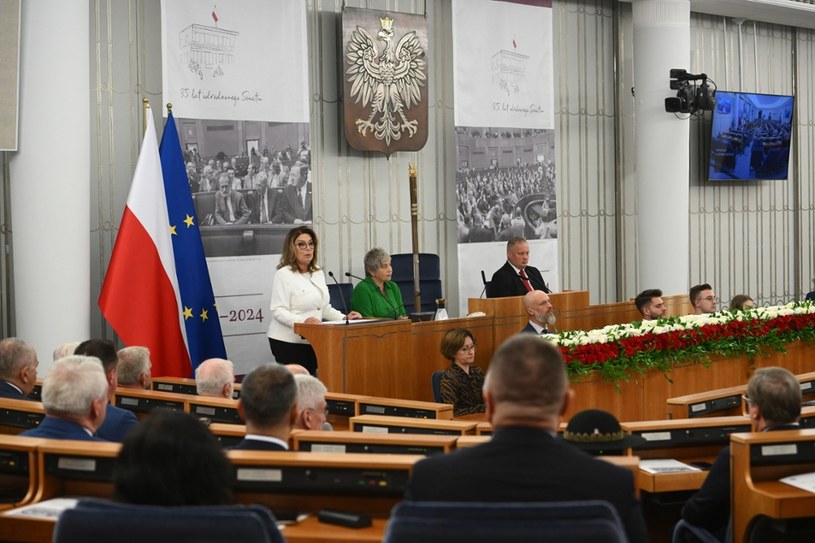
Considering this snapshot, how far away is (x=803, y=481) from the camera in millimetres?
3678

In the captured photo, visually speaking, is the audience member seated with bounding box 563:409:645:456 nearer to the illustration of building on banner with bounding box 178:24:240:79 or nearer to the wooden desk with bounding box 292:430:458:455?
the wooden desk with bounding box 292:430:458:455

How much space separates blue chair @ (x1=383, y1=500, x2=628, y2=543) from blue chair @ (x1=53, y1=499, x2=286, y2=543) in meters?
0.33

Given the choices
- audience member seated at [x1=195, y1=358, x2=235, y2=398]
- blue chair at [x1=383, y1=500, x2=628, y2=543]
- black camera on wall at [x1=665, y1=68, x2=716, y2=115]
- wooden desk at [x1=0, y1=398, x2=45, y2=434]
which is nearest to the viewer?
blue chair at [x1=383, y1=500, x2=628, y2=543]

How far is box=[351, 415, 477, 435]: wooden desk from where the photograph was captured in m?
4.33

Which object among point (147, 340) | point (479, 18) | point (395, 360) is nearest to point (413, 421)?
point (395, 360)

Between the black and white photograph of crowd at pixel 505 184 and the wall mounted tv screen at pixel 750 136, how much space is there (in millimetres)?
2597

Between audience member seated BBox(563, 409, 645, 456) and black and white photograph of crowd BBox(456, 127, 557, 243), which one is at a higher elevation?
black and white photograph of crowd BBox(456, 127, 557, 243)

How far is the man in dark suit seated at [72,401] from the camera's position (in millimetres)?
3822

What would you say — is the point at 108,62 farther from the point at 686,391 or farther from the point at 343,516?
the point at 343,516

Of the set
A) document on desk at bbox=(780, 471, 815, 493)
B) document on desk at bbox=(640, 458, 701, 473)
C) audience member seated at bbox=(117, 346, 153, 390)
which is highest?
audience member seated at bbox=(117, 346, 153, 390)

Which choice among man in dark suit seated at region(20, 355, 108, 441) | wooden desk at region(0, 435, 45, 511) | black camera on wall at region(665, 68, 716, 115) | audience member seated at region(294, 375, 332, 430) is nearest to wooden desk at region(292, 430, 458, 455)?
audience member seated at region(294, 375, 332, 430)

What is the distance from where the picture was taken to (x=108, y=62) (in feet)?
28.0

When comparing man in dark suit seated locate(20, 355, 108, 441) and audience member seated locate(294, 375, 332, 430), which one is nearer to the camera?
man in dark suit seated locate(20, 355, 108, 441)

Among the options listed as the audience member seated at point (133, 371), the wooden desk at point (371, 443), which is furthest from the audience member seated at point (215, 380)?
the wooden desk at point (371, 443)
